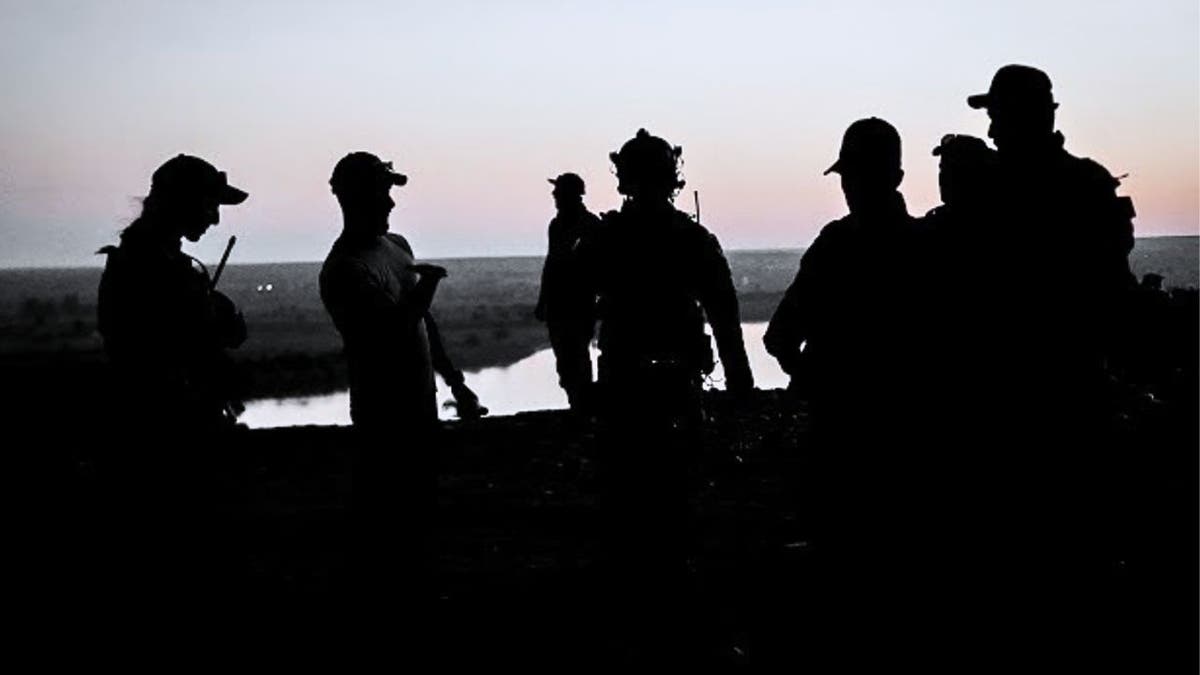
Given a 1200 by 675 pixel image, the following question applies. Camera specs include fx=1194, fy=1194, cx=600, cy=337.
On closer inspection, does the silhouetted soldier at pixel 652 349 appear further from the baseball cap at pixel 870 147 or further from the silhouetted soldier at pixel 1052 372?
the silhouetted soldier at pixel 1052 372

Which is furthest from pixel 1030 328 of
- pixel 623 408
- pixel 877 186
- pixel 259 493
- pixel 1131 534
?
pixel 259 493

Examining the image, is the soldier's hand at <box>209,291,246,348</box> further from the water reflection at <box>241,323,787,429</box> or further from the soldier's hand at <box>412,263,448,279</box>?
the water reflection at <box>241,323,787,429</box>

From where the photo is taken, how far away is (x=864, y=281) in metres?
4.95

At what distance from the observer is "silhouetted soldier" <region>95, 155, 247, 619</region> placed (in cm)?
556

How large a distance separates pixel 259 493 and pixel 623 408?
7.34 m

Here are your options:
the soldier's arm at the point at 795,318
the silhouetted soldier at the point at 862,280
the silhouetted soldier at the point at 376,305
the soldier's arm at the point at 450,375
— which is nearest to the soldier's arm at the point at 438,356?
→ the soldier's arm at the point at 450,375

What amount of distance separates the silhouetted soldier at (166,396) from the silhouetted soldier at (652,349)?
1952 mm

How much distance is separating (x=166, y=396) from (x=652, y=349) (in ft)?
7.90

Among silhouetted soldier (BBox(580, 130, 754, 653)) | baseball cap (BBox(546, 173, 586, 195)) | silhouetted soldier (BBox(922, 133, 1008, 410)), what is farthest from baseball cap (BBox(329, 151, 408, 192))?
baseball cap (BBox(546, 173, 586, 195))

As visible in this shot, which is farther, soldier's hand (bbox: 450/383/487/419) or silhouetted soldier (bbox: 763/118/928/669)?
soldier's hand (bbox: 450/383/487/419)

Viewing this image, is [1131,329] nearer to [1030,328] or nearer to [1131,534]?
[1030,328]

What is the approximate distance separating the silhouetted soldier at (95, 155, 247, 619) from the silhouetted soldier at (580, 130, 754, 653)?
195cm

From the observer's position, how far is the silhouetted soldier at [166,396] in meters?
5.56

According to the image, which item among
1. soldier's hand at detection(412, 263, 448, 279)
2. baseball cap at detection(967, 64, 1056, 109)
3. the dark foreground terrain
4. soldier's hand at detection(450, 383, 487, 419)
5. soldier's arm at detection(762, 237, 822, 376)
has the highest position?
baseball cap at detection(967, 64, 1056, 109)
